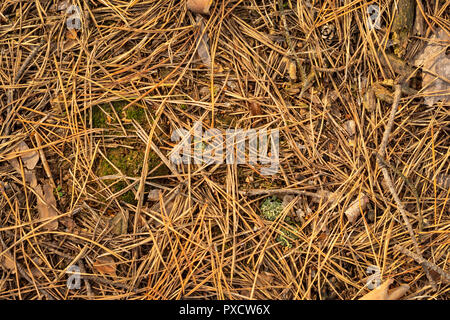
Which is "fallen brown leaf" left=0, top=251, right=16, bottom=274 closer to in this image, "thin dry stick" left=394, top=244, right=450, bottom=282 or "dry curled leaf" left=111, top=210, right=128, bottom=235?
"dry curled leaf" left=111, top=210, right=128, bottom=235

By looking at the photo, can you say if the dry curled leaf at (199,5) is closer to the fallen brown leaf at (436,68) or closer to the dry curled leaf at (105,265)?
the fallen brown leaf at (436,68)

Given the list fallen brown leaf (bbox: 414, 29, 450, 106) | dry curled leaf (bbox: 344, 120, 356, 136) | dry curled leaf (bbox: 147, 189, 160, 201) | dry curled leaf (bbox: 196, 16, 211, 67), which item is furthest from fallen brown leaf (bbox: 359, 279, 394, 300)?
dry curled leaf (bbox: 196, 16, 211, 67)

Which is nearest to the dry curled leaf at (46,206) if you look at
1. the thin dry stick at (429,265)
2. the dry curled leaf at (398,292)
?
the dry curled leaf at (398,292)

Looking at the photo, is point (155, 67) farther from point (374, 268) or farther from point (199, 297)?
point (374, 268)

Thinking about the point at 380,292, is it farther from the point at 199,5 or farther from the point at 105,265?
the point at 199,5

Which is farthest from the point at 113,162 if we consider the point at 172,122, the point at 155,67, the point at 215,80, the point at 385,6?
the point at 385,6

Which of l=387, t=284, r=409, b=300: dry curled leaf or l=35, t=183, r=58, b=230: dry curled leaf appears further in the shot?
l=35, t=183, r=58, b=230: dry curled leaf

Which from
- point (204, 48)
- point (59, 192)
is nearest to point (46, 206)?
point (59, 192)
